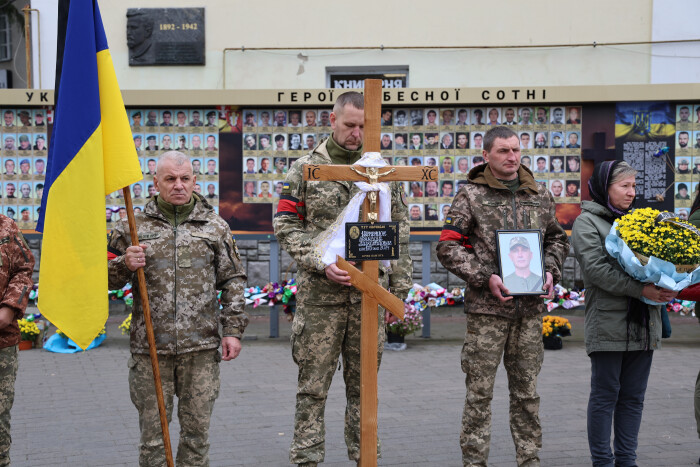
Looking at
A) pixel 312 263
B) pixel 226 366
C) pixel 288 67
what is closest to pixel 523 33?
pixel 288 67

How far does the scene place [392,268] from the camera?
480 cm

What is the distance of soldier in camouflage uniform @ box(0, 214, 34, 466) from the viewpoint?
14.6 ft

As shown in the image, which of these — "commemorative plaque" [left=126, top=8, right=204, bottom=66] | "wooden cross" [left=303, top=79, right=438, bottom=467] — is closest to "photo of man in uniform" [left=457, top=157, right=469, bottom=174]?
"commemorative plaque" [left=126, top=8, right=204, bottom=66]

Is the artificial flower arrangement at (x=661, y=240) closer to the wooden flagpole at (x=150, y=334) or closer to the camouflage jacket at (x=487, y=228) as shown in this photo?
the camouflage jacket at (x=487, y=228)

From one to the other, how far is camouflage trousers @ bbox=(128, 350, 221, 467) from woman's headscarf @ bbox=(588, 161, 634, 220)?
2.63 m

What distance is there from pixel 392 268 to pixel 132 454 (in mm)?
2288

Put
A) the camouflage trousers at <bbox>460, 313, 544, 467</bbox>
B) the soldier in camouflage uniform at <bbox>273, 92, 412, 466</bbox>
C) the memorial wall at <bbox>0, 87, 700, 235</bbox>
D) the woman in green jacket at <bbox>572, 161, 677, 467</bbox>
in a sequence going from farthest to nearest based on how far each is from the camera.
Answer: the memorial wall at <bbox>0, 87, 700, 235</bbox>
the woman in green jacket at <bbox>572, 161, 677, 467</bbox>
the camouflage trousers at <bbox>460, 313, 544, 467</bbox>
the soldier in camouflage uniform at <bbox>273, 92, 412, 466</bbox>

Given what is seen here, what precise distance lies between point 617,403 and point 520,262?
1.19m

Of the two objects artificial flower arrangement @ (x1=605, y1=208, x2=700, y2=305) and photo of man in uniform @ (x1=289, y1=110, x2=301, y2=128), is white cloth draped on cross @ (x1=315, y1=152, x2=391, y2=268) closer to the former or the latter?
artificial flower arrangement @ (x1=605, y1=208, x2=700, y2=305)

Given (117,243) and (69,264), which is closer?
(69,264)

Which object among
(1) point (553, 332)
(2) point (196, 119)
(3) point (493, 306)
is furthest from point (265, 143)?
(3) point (493, 306)

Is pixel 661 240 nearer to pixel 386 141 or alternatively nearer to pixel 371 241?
pixel 371 241

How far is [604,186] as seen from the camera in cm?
511

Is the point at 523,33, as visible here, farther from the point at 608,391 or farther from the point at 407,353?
the point at 608,391
